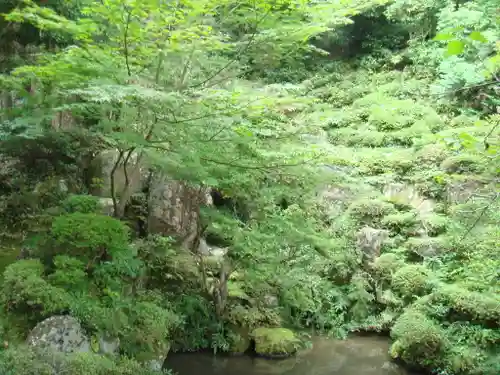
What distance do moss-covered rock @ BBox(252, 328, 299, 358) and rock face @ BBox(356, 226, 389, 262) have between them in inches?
118

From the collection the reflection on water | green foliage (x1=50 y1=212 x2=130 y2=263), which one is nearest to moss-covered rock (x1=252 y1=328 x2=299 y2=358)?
the reflection on water

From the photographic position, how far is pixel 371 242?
9.98 m

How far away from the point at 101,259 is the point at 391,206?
714 cm

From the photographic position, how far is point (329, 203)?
1126 centimetres

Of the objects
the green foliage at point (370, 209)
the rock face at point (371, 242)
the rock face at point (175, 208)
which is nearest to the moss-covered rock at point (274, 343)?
the rock face at point (175, 208)

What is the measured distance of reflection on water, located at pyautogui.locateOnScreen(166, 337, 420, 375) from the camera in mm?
6941

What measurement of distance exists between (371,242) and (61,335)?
707 cm

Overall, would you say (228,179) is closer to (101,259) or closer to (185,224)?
(101,259)

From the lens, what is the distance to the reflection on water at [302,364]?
6.94 metres

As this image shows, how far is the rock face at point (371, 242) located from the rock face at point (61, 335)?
6.68 meters

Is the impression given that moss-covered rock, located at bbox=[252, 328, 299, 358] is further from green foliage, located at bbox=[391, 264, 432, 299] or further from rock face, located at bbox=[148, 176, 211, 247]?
green foliage, located at bbox=[391, 264, 432, 299]

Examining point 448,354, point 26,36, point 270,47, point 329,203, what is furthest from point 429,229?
point 26,36

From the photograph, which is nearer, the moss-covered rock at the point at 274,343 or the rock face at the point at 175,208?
the moss-covered rock at the point at 274,343

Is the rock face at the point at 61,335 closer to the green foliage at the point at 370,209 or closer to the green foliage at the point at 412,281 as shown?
the green foliage at the point at 412,281
